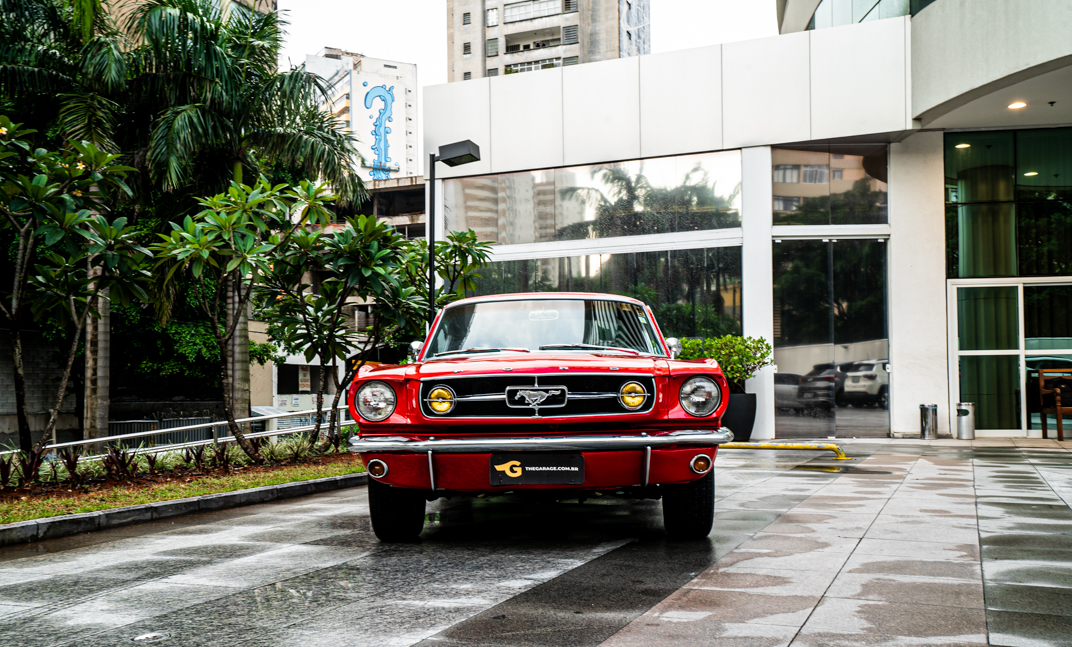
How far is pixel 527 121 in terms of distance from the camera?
1823 cm

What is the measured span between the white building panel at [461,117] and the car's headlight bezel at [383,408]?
46.1 ft

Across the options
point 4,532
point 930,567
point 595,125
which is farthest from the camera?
point 595,125

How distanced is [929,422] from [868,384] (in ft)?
3.98

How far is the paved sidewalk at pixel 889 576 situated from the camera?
133 inches

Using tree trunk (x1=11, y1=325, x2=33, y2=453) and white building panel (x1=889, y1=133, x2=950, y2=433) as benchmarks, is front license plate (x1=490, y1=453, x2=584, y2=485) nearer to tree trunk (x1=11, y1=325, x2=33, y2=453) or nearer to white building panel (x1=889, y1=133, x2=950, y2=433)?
tree trunk (x1=11, y1=325, x2=33, y2=453)

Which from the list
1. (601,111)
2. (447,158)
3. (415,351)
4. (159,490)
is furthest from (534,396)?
(601,111)

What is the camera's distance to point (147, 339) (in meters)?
28.0

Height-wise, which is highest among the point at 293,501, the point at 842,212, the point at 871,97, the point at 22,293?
the point at 871,97

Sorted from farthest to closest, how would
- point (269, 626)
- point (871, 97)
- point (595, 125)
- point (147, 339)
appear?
point (147, 339) → point (595, 125) → point (871, 97) → point (269, 626)

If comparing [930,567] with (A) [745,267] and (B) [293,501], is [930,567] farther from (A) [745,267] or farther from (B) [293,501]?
(A) [745,267]

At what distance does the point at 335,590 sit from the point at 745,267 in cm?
1305

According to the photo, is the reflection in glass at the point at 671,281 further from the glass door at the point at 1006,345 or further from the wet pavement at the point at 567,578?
the wet pavement at the point at 567,578

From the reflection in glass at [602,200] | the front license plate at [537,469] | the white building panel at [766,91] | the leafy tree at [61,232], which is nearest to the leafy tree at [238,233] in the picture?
the leafy tree at [61,232]

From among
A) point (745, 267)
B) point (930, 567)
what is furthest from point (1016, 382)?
point (930, 567)
